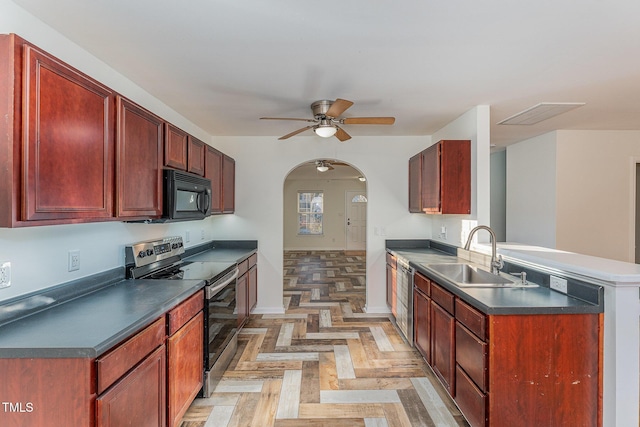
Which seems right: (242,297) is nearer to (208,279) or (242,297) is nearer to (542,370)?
(208,279)

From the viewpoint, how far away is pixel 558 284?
2041 mm

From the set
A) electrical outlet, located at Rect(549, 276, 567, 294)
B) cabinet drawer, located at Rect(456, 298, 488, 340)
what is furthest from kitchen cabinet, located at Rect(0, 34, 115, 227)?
electrical outlet, located at Rect(549, 276, 567, 294)

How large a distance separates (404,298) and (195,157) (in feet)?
8.41

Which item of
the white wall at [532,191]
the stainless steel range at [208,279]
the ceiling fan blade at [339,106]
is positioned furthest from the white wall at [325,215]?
the ceiling fan blade at [339,106]

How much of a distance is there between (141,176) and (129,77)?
0.91 metres

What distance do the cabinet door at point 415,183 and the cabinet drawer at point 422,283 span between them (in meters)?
1.05

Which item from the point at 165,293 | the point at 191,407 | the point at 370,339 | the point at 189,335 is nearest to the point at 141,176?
the point at 165,293

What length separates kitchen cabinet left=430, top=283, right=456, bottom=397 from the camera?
88.1 inches

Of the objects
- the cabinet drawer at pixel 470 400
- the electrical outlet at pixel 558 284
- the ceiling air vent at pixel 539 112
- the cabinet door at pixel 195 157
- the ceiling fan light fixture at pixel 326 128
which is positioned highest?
the ceiling air vent at pixel 539 112

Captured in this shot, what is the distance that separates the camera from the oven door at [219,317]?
2.43m

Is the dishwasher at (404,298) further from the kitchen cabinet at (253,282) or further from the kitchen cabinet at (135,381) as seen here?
the kitchen cabinet at (135,381)

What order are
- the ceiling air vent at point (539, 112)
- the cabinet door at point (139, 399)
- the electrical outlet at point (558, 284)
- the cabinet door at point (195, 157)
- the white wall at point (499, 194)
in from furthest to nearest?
the white wall at point (499, 194), the ceiling air vent at point (539, 112), the cabinet door at point (195, 157), the electrical outlet at point (558, 284), the cabinet door at point (139, 399)

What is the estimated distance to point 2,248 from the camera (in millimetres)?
1493

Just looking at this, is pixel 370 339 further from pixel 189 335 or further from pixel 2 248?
pixel 2 248
